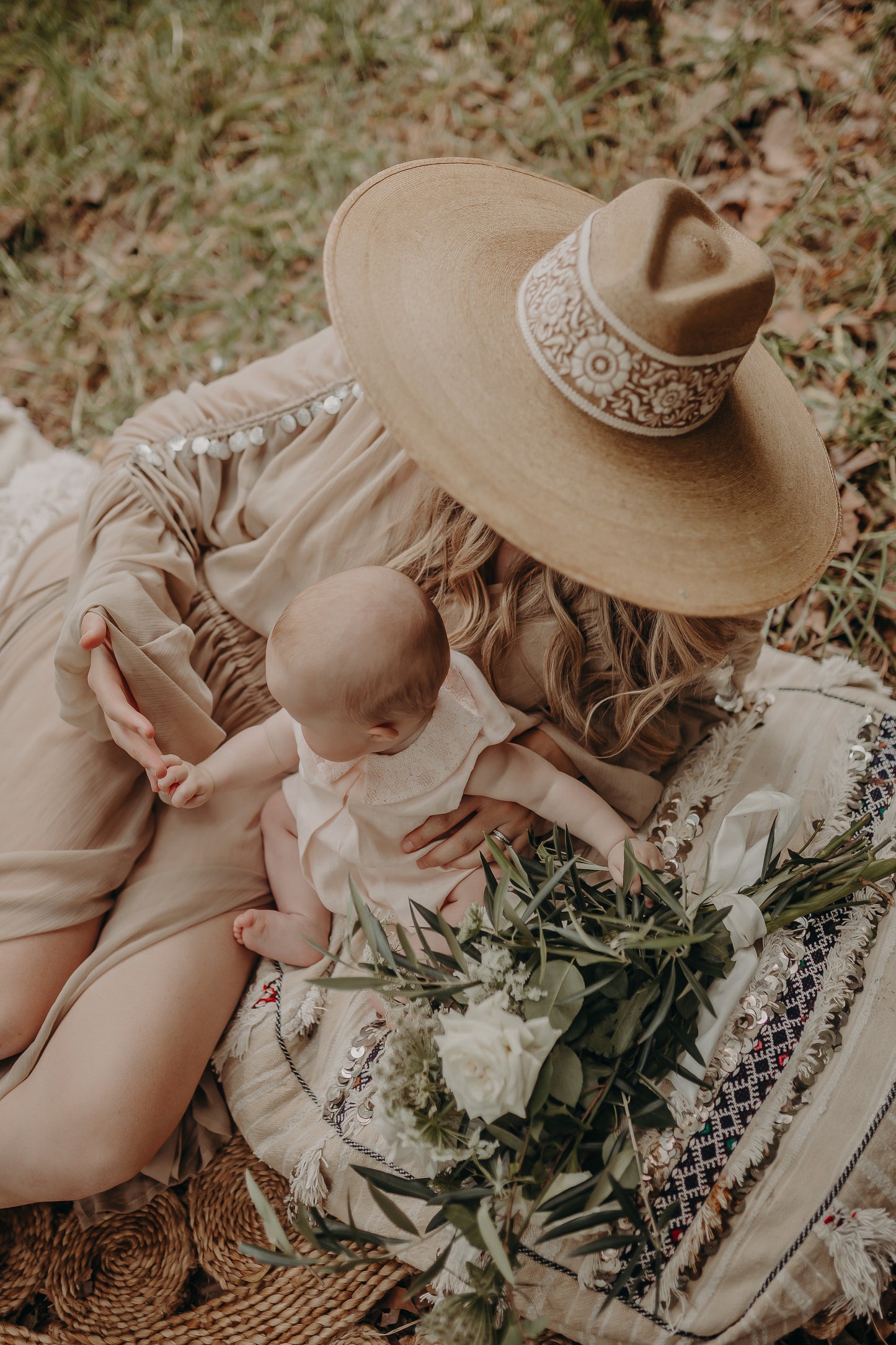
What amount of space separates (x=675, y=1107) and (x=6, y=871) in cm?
124

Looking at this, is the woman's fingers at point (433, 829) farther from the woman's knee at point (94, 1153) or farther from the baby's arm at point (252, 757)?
the woman's knee at point (94, 1153)

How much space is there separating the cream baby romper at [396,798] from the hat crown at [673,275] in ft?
2.24

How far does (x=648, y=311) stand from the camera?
1.07 m

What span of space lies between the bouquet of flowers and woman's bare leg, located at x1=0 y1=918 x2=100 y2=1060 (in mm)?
689

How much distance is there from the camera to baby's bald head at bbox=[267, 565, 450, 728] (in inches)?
52.0

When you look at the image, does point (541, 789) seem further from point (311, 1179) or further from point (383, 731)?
point (311, 1179)

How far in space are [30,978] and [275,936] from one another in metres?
0.44

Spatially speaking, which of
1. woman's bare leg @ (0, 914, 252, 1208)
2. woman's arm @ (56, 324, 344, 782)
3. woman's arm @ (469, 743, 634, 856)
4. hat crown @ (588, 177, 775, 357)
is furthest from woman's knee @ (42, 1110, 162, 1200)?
hat crown @ (588, 177, 775, 357)

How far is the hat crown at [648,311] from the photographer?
1.08 meters

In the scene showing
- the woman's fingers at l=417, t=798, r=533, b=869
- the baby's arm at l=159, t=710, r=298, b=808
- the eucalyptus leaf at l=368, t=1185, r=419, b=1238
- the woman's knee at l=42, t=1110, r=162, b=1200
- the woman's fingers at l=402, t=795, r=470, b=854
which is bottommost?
the woman's knee at l=42, t=1110, r=162, b=1200

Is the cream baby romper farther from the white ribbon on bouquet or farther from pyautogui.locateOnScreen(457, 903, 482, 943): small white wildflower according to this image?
the white ribbon on bouquet

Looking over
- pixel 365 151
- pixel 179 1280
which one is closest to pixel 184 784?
pixel 179 1280

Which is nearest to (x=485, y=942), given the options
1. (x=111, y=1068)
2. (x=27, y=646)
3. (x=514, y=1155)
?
(x=514, y=1155)

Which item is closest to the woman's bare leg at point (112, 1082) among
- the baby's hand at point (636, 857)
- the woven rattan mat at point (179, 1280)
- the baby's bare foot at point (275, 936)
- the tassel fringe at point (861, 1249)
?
the baby's bare foot at point (275, 936)
